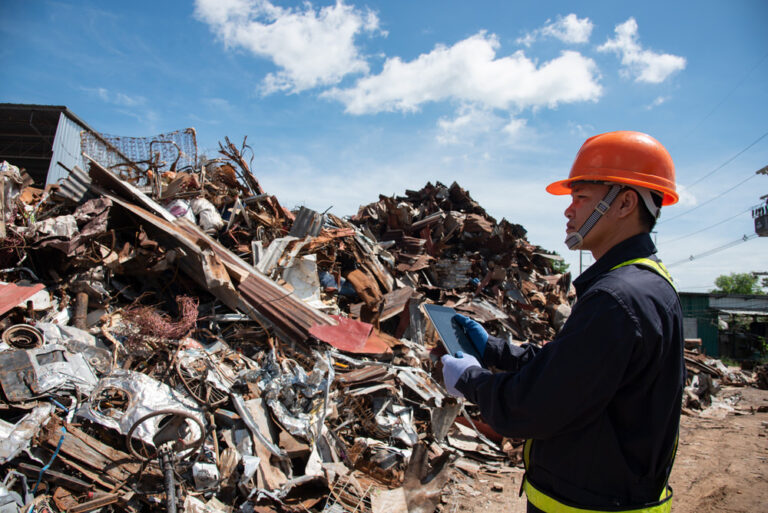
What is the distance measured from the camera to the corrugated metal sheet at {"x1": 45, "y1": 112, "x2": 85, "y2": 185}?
13.7 m

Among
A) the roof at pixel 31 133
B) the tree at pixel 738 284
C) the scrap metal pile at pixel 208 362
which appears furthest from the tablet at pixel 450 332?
the tree at pixel 738 284

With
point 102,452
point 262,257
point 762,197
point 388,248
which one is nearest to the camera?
point 102,452

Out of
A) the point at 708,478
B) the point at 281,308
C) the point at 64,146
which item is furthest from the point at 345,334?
the point at 64,146

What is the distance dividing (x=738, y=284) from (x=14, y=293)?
71733 mm

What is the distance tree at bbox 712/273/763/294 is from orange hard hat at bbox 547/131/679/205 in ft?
217

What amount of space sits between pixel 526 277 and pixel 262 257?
759 centimetres

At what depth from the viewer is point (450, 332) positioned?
2.11 metres

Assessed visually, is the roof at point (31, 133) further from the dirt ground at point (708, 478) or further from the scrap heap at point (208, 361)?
the dirt ground at point (708, 478)

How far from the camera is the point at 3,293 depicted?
4.50 metres

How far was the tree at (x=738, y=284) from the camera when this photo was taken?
177ft

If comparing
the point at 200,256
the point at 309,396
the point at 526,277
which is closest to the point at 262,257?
the point at 200,256

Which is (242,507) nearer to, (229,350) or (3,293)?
(229,350)

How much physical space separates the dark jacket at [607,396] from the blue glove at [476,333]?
24.3 inches

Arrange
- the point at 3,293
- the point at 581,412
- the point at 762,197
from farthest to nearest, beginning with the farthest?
the point at 762,197, the point at 3,293, the point at 581,412
